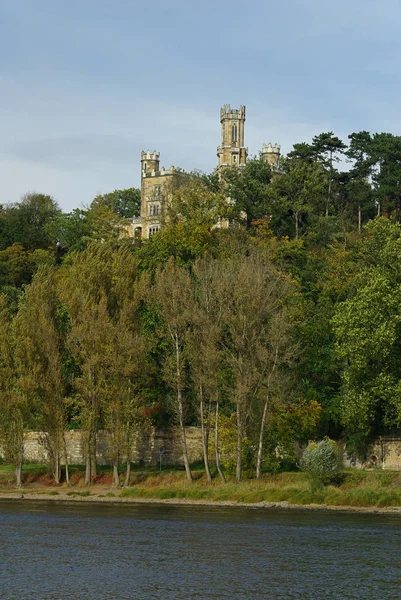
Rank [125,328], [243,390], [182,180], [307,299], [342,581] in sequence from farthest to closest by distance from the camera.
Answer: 1. [182,180]
2. [307,299]
3. [125,328]
4. [243,390]
5. [342,581]

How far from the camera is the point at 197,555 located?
39.3 m

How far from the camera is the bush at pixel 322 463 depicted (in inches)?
2124

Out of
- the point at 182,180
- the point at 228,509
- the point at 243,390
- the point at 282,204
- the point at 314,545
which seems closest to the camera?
the point at 314,545

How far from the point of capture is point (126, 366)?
192ft

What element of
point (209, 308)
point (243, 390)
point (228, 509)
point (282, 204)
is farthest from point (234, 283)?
point (282, 204)

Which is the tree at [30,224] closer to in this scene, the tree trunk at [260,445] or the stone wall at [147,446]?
the stone wall at [147,446]

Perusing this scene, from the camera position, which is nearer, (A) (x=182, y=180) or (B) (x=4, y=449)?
A: (B) (x=4, y=449)

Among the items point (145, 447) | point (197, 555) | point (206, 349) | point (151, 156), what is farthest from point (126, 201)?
point (197, 555)

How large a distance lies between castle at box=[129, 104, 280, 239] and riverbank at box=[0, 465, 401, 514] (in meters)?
56.8

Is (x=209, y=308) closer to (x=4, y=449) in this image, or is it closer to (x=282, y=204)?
(x=4, y=449)

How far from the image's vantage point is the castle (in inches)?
4564

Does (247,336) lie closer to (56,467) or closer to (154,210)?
(56,467)

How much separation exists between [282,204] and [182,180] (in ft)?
67.4

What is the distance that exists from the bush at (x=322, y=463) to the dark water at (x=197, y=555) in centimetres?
390
